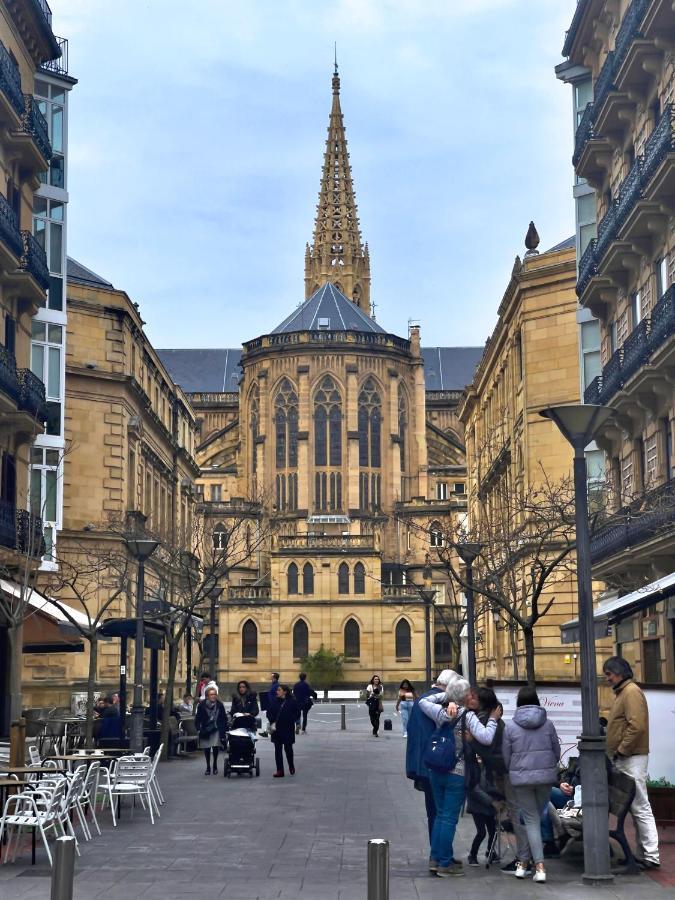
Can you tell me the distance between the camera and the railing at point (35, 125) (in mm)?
29188

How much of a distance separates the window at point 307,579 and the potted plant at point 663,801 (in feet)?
211

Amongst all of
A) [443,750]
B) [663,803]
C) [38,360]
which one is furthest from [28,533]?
[443,750]

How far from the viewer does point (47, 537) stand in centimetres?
3384

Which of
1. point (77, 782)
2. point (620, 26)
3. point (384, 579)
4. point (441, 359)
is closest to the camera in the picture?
point (77, 782)

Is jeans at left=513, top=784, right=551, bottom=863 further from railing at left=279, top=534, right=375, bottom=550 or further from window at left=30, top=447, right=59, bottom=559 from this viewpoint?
railing at left=279, top=534, right=375, bottom=550

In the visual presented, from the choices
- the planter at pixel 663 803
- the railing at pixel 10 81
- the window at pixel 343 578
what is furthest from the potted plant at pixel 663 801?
the window at pixel 343 578

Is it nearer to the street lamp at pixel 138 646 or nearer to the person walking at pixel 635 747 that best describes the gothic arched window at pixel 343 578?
the street lamp at pixel 138 646

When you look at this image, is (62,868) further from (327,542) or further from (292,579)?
(327,542)

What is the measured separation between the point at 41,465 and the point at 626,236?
15540 millimetres

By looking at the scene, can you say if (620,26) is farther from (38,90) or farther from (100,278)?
(100,278)

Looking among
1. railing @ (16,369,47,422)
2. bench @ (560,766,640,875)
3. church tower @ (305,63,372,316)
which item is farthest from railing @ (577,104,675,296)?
church tower @ (305,63,372,316)

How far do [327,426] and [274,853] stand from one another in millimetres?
82358

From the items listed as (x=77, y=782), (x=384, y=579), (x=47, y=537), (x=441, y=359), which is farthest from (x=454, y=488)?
(x=77, y=782)

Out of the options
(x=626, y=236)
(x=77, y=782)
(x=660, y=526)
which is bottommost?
(x=77, y=782)
